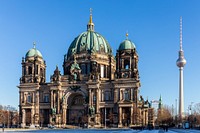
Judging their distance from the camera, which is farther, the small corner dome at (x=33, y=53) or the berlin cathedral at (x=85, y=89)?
the small corner dome at (x=33, y=53)

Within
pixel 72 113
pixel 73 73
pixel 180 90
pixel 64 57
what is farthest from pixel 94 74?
pixel 180 90

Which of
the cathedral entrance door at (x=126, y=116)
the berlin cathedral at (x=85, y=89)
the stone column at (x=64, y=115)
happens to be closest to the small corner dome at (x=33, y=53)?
the berlin cathedral at (x=85, y=89)

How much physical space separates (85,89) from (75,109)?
8633mm

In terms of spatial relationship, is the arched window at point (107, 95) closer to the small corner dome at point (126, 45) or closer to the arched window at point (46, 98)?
the small corner dome at point (126, 45)

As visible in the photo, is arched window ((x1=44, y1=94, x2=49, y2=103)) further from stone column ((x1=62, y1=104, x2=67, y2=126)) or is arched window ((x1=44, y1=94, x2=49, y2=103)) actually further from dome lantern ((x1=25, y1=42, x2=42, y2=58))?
dome lantern ((x1=25, y1=42, x2=42, y2=58))

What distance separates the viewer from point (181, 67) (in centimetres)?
16762

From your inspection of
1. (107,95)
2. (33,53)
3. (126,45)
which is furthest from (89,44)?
(107,95)

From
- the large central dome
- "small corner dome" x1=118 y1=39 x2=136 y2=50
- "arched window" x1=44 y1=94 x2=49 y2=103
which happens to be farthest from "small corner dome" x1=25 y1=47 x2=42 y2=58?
"small corner dome" x1=118 y1=39 x2=136 y2=50

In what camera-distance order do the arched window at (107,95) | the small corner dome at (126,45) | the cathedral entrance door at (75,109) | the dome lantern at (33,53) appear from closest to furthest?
the arched window at (107,95) → the small corner dome at (126,45) → the cathedral entrance door at (75,109) → the dome lantern at (33,53)

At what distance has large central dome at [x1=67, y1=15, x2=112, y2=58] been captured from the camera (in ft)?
389

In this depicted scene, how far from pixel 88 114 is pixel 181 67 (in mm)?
76380

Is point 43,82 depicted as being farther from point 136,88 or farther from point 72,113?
point 136,88

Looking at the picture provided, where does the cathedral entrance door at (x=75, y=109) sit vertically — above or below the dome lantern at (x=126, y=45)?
below

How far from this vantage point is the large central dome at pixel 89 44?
118438mm
